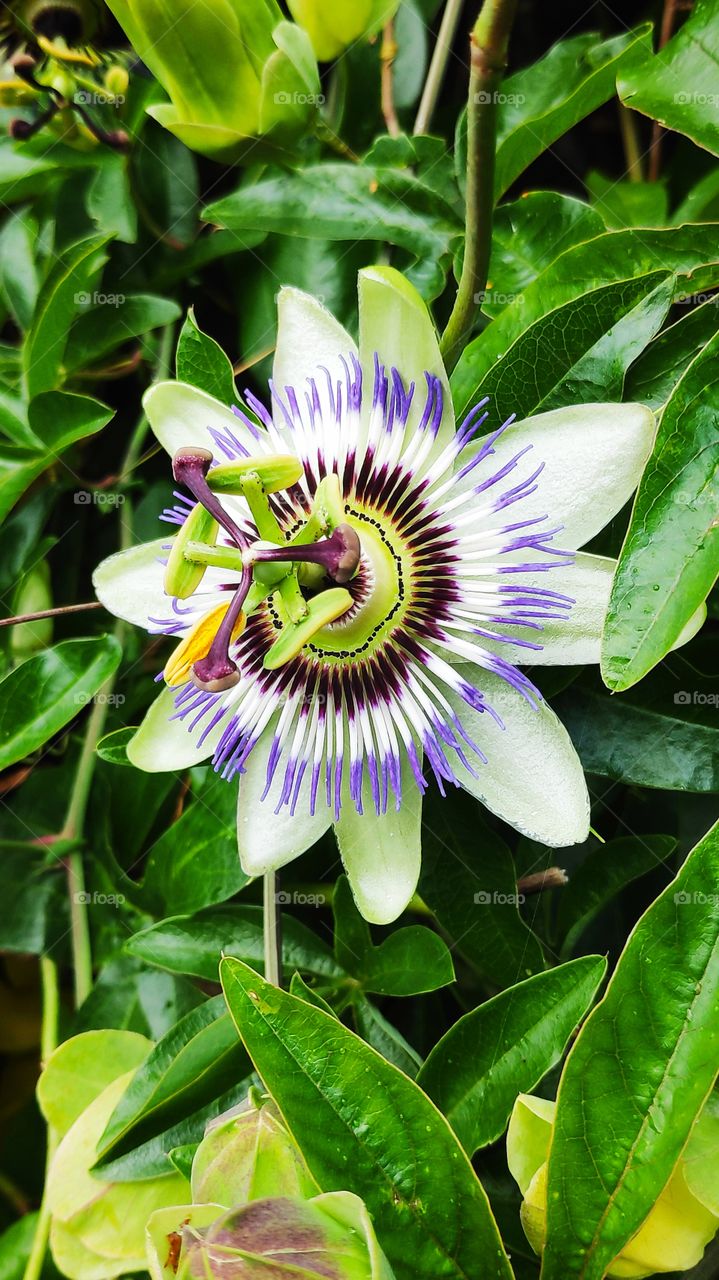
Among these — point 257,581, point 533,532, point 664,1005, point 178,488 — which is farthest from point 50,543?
point 664,1005

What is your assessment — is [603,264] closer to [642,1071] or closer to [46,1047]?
[642,1071]

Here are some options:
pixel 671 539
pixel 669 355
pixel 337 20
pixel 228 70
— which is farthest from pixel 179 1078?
pixel 337 20

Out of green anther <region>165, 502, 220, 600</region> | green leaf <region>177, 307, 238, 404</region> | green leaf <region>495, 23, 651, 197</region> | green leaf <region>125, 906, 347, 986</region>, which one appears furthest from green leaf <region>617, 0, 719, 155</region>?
green leaf <region>125, 906, 347, 986</region>

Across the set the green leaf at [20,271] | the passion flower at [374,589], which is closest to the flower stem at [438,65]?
the passion flower at [374,589]

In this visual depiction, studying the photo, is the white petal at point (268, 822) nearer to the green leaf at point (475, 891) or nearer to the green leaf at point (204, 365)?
the green leaf at point (475, 891)

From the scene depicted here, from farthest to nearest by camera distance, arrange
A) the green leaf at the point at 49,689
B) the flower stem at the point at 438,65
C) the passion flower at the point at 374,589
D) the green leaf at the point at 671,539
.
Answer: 1. the flower stem at the point at 438,65
2. the green leaf at the point at 49,689
3. the passion flower at the point at 374,589
4. the green leaf at the point at 671,539
